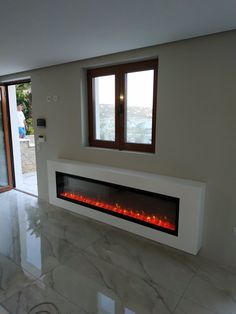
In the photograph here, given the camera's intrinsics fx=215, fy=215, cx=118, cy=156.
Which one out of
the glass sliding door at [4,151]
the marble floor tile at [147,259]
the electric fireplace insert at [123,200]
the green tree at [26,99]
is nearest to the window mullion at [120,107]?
the electric fireplace insert at [123,200]

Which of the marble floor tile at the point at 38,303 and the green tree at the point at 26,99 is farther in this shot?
the green tree at the point at 26,99

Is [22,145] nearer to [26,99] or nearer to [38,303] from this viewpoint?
[26,99]

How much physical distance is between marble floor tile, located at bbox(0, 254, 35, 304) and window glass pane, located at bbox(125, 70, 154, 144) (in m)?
1.89

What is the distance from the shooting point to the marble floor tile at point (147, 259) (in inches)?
81.2

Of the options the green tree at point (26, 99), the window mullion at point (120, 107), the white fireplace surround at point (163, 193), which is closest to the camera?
the white fireplace surround at point (163, 193)

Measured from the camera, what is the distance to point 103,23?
177 cm

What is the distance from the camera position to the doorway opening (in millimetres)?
4438

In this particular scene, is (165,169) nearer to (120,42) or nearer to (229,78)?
(229,78)

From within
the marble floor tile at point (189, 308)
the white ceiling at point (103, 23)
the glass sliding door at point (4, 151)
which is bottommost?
the marble floor tile at point (189, 308)

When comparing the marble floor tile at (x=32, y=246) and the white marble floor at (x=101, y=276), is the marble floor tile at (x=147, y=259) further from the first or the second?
the marble floor tile at (x=32, y=246)

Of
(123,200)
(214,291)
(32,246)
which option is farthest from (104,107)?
(214,291)

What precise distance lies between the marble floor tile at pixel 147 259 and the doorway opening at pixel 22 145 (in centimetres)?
227

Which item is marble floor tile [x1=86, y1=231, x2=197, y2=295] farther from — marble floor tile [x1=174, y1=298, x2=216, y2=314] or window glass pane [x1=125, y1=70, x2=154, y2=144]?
window glass pane [x1=125, y1=70, x2=154, y2=144]

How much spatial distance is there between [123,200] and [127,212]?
16cm
